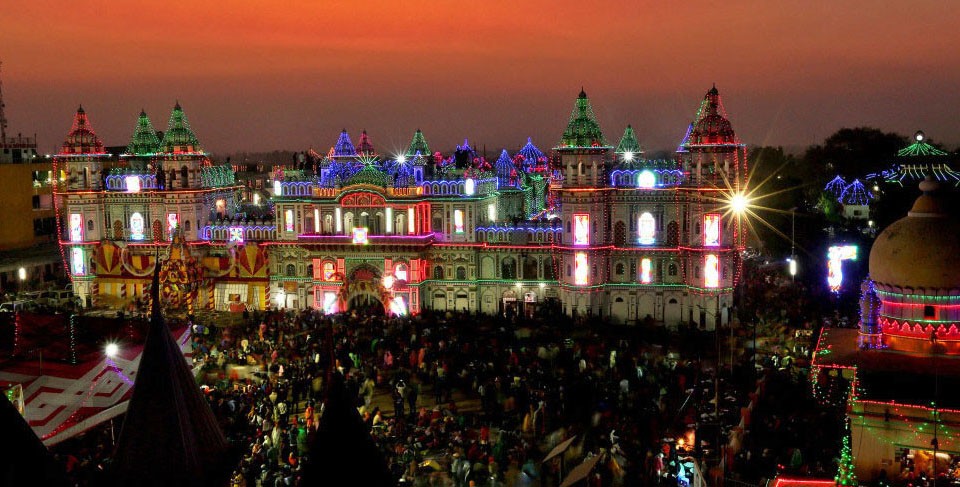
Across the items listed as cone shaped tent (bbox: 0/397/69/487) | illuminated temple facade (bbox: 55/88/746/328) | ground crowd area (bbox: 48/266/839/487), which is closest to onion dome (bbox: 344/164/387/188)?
illuminated temple facade (bbox: 55/88/746/328)

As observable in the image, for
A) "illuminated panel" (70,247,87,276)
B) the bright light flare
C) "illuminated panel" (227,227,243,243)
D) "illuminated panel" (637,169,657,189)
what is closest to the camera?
the bright light flare

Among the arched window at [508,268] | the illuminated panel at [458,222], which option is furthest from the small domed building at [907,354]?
the illuminated panel at [458,222]

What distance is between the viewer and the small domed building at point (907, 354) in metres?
18.3

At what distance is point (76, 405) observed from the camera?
20.0m

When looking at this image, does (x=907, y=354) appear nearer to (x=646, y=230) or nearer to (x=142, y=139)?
(x=646, y=230)

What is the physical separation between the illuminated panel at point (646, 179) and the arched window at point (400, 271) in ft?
33.9

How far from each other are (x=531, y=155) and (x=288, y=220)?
18457mm

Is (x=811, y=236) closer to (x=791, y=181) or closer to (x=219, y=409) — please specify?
(x=791, y=181)

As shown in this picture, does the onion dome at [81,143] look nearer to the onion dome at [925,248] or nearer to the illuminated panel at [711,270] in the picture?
the illuminated panel at [711,270]

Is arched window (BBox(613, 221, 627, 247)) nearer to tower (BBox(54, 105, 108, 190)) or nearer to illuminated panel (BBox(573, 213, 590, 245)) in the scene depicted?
illuminated panel (BBox(573, 213, 590, 245))

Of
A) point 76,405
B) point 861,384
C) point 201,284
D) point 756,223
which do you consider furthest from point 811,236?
point 76,405

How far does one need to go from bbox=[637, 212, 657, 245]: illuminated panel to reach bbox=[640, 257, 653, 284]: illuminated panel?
2.44 ft

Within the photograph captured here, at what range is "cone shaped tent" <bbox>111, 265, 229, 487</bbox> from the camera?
308 inches

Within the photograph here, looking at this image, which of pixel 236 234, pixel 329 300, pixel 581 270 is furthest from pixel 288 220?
pixel 581 270
